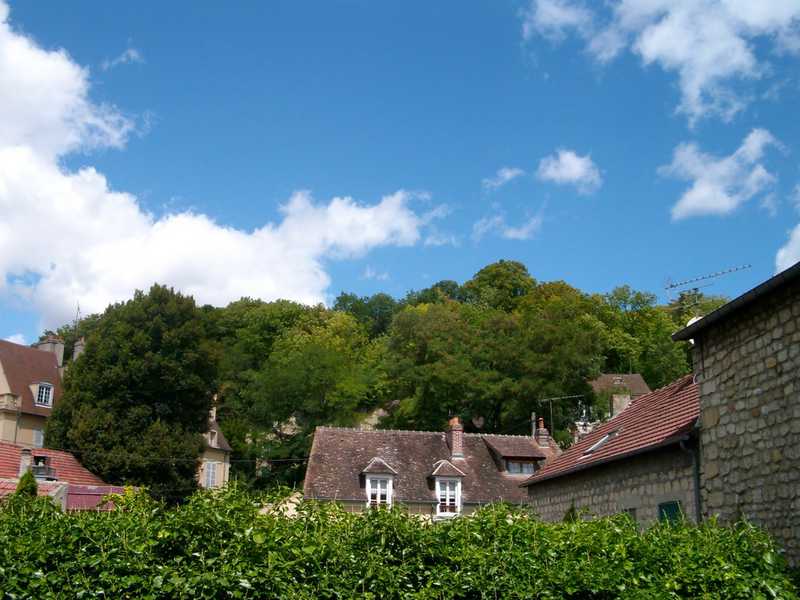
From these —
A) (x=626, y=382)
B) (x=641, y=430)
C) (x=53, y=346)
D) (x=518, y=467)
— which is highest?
(x=53, y=346)

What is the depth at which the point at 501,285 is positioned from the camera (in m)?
71.4

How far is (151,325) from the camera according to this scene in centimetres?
4044

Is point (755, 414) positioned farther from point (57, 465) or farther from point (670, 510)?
point (57, 465)

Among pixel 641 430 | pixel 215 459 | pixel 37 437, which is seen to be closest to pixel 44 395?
pixel 37 437

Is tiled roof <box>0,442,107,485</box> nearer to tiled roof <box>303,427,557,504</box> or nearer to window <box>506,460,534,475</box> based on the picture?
tiled roof <box>303,427,557,504</box>

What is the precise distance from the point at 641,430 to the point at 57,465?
2516cm

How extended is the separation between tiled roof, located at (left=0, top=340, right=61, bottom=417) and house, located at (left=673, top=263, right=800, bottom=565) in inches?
1574

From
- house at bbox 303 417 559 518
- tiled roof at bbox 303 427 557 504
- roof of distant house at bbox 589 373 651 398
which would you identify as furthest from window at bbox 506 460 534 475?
roof of distant house at bbox 589 373 651 398

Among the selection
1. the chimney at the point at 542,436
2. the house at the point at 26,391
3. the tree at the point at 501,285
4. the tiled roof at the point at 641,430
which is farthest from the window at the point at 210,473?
the tiled roof at the point at 641,430

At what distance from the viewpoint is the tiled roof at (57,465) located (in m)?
25.8

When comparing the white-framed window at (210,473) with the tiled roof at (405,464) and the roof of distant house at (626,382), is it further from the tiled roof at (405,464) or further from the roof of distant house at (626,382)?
the roof of distant house at (626,382)

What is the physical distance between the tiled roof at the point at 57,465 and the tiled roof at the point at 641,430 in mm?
16904

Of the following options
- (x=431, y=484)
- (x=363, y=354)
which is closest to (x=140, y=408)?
(x=431, y=484)

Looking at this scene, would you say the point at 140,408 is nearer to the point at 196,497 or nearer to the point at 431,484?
the point at 431,484
